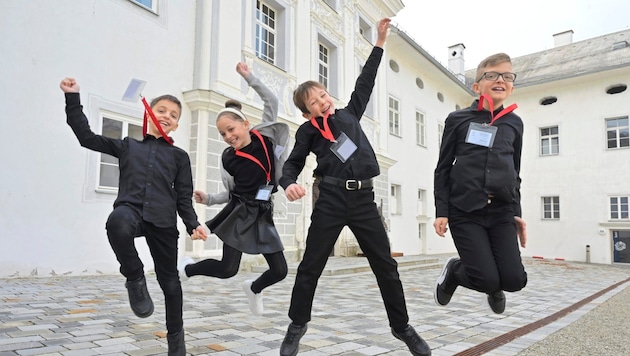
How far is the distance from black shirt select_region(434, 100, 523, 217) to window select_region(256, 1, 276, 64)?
33.0ft

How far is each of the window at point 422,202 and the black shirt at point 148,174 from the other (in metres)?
20.2

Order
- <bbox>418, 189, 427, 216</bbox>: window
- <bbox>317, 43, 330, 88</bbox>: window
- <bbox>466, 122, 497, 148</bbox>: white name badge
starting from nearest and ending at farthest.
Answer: <bbox>466, 122, 497, 148</bbox>: white name badge → <bbox>317, 43, 330, 88</bbox>: window → <bbox>418, 189, 427, 216</bbox>: window

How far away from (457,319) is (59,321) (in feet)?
13.6

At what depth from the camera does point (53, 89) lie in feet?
27.2

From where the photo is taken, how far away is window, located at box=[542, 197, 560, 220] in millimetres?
25656

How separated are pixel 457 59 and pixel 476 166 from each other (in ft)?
93.1

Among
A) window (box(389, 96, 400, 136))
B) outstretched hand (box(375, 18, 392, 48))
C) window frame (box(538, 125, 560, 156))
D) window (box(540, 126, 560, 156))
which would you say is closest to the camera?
outstretched hand (box(375, 18, 392, 48))

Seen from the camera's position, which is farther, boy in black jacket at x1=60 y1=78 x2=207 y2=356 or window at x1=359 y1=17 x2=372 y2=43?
window at x1=359 y1=17 x2=372 y2=43

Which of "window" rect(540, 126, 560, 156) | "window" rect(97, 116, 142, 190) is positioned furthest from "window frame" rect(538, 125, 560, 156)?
"window" rect(97, 116, 142, 190)

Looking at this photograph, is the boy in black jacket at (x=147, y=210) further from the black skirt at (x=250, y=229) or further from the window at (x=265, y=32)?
the window at (x=265, y=32)

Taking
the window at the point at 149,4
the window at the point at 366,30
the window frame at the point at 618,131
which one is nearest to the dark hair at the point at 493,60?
the window at the point at 149,4

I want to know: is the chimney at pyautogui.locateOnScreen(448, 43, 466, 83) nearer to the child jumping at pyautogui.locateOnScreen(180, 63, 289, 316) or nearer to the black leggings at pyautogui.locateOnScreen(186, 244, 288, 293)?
the child jumping at pyautogui.locateOnScreen(180, 63, 289, 316)

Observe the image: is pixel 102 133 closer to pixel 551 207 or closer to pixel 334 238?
pixel 334 238

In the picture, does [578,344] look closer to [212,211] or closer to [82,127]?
[82,127]
